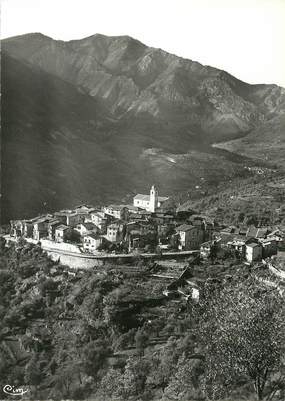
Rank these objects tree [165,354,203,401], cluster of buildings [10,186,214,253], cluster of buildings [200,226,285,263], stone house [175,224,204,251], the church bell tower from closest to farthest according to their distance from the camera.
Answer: tree [165,354,203,401]
cluster of buildings [200,226,285,263]
stone house [175,224,204,251]
cluster of buildings [10,186,214,253]
the church bell tower

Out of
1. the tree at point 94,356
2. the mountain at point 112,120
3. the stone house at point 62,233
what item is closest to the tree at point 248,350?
the tree at point 94,356

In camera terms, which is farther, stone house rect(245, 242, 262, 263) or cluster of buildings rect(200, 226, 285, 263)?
cluster of buildings rect(200, 226, 285, 263)

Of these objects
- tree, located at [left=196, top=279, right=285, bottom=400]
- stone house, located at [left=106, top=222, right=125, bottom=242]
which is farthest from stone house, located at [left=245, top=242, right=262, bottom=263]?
tree, located at [left=196, top=279, right=285, bottom=400]

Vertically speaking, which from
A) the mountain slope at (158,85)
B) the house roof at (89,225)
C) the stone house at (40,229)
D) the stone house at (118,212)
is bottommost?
the stone house at (40,229)

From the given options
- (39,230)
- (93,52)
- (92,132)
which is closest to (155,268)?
(39,230)

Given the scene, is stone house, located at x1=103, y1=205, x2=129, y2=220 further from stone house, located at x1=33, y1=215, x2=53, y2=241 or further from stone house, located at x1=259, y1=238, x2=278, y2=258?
stone house, located at x1=259, y1=238, x2=278, y2=258

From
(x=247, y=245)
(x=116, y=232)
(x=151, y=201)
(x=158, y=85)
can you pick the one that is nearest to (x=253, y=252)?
(x=247, y=245)

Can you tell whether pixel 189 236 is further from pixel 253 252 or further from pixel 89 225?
pixel 89 225

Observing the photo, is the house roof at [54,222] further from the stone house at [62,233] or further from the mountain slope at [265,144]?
the mountain slope at [265,144]
